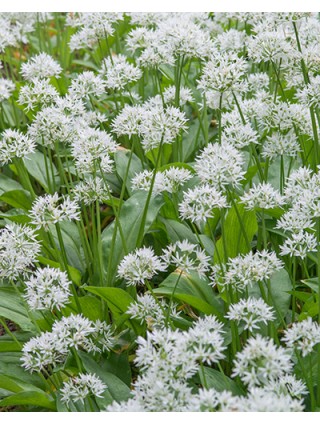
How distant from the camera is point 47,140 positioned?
13.1 feet

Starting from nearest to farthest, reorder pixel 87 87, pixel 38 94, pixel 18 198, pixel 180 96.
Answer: pixel 38 94, pixel 87 87, pixel 18 198, pixel 180 96

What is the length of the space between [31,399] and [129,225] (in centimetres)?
114

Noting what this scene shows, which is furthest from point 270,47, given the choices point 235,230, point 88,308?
point 88,308

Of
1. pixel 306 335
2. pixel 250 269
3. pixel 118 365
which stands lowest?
pixel 118 365

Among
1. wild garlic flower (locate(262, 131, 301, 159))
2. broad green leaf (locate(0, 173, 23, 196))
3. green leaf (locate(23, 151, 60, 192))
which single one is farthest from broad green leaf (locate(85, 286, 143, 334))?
broad green leaf (locate(0, 173, 23, 196))

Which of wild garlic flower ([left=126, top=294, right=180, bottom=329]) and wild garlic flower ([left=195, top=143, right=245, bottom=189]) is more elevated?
wild garlic flower ([left=195, top=143, right=245, bottom=189])

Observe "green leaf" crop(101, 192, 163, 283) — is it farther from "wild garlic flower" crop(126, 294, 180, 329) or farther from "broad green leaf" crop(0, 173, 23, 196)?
"broad green leaf" crop(0, 173, 23, 196)

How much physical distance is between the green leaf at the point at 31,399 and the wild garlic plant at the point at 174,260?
0.01m

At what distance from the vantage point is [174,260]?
3.26 metres

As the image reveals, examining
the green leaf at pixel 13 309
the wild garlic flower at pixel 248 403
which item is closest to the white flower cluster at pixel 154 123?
the green leaf at pixel 13 309

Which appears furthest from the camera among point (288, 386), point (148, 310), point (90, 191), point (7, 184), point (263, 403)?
point (7, 184)

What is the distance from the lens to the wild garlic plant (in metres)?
2.87

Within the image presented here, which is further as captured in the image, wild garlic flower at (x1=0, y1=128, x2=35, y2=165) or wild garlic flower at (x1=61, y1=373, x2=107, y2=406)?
wild garlic flower at (x1=0, y1=128, x2=35, y2=165)

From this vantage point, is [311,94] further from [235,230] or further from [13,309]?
[13,309]
